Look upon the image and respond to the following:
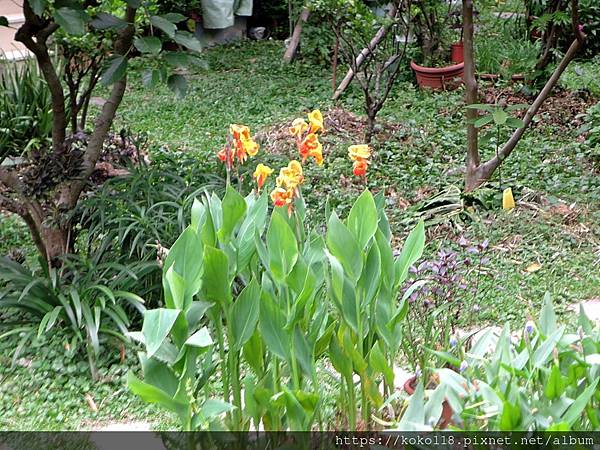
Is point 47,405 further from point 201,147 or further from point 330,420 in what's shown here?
point 201,147

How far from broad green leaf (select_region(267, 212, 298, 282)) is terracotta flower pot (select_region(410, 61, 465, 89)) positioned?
6095 millimetres

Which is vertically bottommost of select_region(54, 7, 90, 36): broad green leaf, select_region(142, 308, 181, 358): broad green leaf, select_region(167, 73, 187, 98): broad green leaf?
select_region(142, 308, 181, 358): broad green leaf

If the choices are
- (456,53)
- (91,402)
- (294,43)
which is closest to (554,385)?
(91,402)

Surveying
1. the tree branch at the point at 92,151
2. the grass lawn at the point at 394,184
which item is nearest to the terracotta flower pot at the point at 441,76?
the grass lawn at the point at 394,184

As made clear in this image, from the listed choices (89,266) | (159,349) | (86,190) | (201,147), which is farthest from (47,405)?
(201,147)

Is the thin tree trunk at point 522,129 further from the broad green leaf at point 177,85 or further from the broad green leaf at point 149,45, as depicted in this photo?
the broad green leaf at point 149,45

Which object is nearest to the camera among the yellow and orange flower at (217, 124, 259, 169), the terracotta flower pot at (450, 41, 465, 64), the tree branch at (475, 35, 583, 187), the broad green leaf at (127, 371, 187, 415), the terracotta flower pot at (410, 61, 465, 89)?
the broad green leaf at (127, 371, 187, 415)

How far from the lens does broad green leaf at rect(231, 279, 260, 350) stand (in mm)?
2738

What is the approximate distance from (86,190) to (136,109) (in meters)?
3.14

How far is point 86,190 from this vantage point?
212 inches

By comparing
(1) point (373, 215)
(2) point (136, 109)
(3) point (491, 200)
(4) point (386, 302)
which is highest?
(1) point (373, 215)

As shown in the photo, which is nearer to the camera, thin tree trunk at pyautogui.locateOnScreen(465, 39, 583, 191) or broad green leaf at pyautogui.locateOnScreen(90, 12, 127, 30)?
broad green leaf at pyautogui.locateOnScreen(90, 12, 127, 30)

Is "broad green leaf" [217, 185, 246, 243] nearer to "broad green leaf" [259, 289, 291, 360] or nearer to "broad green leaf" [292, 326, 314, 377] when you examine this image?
"broad green leaf" [259, 289, 291, 360]

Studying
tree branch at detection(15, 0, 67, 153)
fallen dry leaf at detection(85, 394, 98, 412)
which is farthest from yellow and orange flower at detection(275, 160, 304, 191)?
tree branch at detection(15, 0, 67, 153)
